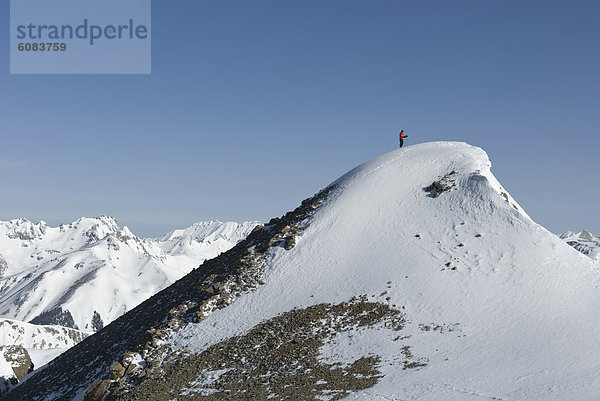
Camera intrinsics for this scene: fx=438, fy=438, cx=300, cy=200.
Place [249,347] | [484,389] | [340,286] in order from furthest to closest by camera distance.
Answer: [340,286], [249,347], [484,389]

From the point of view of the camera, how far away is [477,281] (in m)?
35.2

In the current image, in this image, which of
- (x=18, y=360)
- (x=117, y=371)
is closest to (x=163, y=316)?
(x=117, y=371)

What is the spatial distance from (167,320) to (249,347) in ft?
31.8

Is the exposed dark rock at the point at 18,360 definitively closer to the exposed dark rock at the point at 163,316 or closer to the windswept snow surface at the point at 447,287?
the exposed dark rock at the point at 163,316

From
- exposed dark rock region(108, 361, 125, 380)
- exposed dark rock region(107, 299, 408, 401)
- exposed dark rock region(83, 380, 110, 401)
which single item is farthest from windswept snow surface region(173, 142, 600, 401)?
exposed dark rock region(83, 380, 110, 401)

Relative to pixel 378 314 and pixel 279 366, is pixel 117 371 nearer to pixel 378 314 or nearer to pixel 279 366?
pixel 279 366

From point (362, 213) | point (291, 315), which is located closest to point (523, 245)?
point (362, 213)

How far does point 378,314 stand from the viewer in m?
33.1

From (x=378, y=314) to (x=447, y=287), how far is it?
20.8ft

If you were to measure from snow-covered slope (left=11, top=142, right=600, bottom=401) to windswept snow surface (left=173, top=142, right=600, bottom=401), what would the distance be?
126 millimetres

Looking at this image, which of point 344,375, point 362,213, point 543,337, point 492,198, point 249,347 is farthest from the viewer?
point 362,213

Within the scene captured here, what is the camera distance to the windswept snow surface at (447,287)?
2559cm

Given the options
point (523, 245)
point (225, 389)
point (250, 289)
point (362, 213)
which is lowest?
point (225, 389)

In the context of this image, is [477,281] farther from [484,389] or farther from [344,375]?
[344,375]
